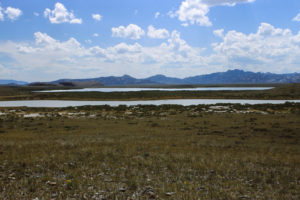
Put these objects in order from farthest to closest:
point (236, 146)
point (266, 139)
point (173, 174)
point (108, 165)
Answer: point (266, 139) → point (236, 146) → point (108, 165) → point (173, 174)

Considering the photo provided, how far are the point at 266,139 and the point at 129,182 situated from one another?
16.1 metres

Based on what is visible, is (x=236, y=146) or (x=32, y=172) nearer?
(x=32, y=172)

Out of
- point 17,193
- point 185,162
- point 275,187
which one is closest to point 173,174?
point 185,162

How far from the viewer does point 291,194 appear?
26.8 ft

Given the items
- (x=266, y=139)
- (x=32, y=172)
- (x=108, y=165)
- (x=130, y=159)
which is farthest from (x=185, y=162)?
(x=266, y=139)

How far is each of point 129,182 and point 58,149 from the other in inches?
328

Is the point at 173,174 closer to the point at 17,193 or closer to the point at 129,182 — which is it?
the point at 129,182

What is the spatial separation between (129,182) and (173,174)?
223cm

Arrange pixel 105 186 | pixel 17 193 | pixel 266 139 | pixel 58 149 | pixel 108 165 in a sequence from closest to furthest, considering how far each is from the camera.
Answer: pixel 17 193 → pixel 105 186 → pixel 108 165 → pixel 58 149 → pixel 266 139

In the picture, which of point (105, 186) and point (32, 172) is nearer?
point (105, 186)

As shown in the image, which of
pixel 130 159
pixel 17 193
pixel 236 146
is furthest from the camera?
pixel 236 146

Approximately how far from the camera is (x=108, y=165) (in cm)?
1173

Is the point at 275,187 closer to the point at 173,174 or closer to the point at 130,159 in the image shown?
the point at 173,174

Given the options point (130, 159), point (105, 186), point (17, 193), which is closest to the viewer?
point (17, 193)
